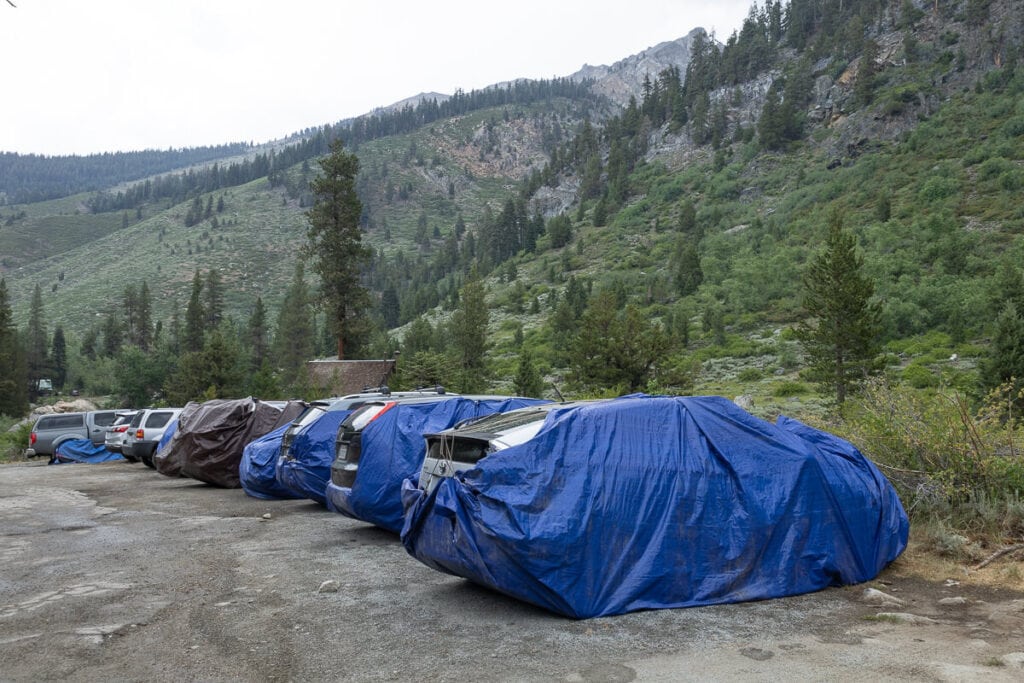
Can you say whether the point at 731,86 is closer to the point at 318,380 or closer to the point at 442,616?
the point at 318,380

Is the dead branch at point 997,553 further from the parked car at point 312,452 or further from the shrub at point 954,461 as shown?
the parked car at point 312,452

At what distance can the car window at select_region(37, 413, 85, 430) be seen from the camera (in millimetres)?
26359

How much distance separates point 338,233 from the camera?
119 ft

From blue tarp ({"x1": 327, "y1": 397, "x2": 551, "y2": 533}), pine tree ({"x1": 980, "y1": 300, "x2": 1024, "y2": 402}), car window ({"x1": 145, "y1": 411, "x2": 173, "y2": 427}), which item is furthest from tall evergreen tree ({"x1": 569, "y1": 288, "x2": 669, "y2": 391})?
blue tarp ({"x1": 327, "y1": 397, "x2": 551, "y2": 533})

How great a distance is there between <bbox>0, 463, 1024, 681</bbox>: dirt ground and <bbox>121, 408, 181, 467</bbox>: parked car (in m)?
13.5

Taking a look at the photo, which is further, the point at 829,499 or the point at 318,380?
the point at 318,380

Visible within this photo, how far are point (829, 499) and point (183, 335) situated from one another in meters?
83.4

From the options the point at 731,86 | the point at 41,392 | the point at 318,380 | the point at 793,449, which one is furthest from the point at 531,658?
the point at 731,86

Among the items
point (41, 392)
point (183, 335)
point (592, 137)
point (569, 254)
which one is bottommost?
point (41, 392)

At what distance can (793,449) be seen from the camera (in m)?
5.91

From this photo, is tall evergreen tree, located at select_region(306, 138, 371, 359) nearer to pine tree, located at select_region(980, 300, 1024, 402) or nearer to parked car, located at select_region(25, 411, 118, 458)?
parked car, located at select_region(25, 411, 118, 458)

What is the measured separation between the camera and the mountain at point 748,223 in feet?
143

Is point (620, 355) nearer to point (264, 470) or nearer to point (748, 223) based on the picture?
point (264, 470)

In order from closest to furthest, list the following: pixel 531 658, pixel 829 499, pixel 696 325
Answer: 1. pixel 531 658
2. pixel 829 499
3. pixel 696 325
